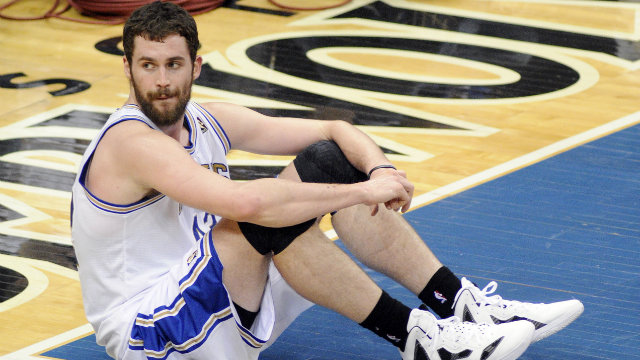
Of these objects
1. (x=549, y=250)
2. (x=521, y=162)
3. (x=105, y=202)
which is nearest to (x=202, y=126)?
(x=105, y=202)

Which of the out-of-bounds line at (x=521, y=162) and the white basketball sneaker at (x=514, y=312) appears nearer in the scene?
the white basketball sneaker at (x=514, y=312)

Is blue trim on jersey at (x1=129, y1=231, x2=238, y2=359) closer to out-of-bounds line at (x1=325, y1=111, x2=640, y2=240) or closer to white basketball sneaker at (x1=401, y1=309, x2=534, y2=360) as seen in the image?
white basketball sneaker at (x1=401, y1=309, x2=534, y2=360)

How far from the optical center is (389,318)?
2562mm

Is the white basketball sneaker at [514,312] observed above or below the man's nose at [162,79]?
below

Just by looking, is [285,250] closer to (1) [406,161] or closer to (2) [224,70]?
(1) [406,161]

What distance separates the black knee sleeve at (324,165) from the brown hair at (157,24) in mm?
414

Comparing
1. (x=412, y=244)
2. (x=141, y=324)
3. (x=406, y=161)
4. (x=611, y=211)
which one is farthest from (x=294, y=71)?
(x=141, y=324)

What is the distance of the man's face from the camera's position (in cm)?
252

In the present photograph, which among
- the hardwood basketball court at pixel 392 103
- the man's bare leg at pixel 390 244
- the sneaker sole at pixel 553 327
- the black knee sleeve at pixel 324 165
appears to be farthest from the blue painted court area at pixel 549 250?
the black knee sleeve at pixel 324 165

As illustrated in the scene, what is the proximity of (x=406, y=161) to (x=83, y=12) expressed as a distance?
2.95 metres

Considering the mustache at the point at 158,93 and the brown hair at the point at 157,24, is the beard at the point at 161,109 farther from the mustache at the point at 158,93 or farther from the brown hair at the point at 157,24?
the brown hair at the point at 157,24

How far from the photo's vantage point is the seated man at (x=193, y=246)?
2426 mm

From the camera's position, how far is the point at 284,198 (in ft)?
7.89

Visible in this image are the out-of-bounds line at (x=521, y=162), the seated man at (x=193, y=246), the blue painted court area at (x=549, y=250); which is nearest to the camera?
the seated man at (x=193, y=246)
